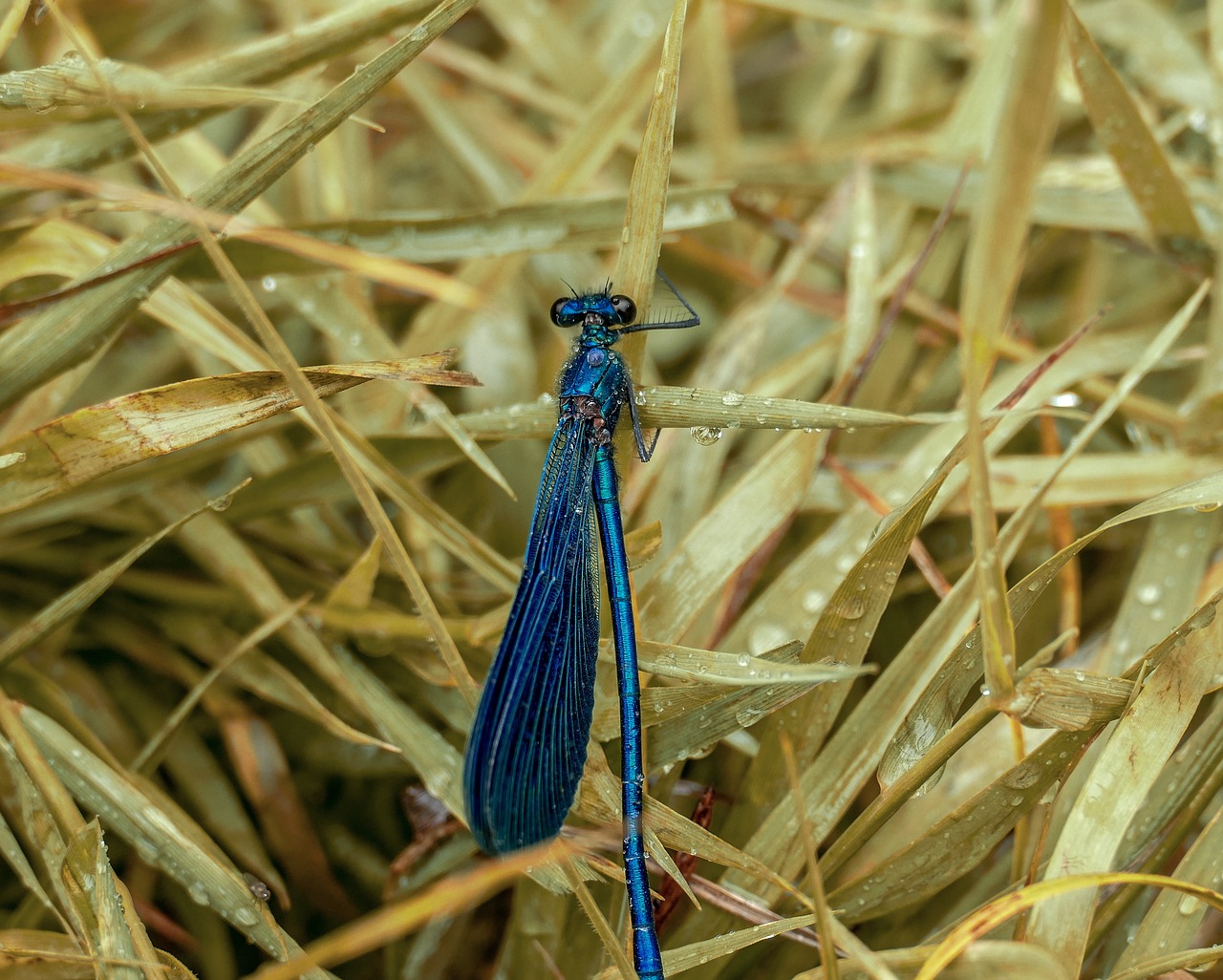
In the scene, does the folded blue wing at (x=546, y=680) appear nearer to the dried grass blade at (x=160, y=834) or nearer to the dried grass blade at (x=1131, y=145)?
the dried grass blade at (x=160, y=834)

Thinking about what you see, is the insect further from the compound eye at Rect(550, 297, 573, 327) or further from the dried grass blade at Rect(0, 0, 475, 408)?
the dried grass blade at Rect(0, 0, 475, 408)

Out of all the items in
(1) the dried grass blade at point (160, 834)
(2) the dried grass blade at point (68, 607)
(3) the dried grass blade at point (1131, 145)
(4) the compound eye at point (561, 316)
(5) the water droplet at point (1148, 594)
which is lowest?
(1) the dried grass blade at point (160, 834)

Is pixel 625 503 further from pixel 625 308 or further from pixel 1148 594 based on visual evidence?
pixel 1148 594

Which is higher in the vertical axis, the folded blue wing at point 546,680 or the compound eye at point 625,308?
the compound eye at point 625,308

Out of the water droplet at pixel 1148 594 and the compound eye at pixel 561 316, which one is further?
the compound eye at pixel 561 316

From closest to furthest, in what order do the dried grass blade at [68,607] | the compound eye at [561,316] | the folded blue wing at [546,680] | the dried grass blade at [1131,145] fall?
1. the folded blue wing at [546,680]
2. the dried grass blade at [68,607]
3. the dried grass blade at [1131,145]
4. the compound eye at [561,316]

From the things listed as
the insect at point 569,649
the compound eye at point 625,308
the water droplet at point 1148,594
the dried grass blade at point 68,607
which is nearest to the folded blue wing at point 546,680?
the insect at point 569,649

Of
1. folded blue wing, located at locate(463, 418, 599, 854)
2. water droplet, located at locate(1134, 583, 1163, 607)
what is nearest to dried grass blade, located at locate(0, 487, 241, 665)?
folded blue wing, located at locate(463, 418, 599, 854)
